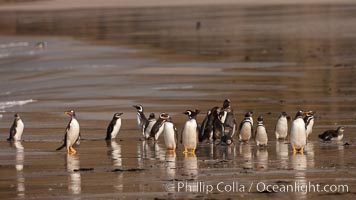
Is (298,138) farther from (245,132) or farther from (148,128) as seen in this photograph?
(148,128)

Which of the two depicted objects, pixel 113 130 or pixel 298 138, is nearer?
pixel 298 138

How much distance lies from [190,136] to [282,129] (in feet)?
6.50

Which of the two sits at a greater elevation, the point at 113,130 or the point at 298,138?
the point at 113,130

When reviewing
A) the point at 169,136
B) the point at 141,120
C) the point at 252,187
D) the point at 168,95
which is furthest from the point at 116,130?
the point at 168,95

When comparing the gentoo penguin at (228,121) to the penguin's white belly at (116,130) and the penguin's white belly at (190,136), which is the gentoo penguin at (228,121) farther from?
the penguin's white belly at (116,130)

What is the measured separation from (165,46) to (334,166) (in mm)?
26207

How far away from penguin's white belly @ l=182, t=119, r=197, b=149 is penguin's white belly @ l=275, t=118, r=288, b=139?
172 cm

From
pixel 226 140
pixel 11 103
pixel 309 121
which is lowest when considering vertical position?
pixel 226 140

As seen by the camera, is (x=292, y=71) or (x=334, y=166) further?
(x=292, y=71)

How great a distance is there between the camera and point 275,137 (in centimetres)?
1753

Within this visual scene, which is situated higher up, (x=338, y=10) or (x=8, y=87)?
(x=338, y=10)

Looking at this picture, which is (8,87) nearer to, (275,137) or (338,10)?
(275,137)

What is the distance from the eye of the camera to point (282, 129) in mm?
17234

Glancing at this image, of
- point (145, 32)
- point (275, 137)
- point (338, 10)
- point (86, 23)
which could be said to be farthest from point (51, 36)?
point (275, 137)
